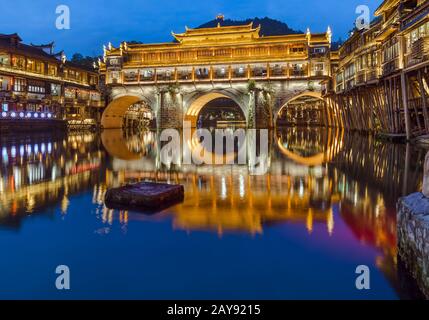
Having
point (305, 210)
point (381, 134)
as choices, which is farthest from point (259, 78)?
point (305, 210)

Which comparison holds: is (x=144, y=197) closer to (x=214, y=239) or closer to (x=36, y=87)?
(x=214, y=239)

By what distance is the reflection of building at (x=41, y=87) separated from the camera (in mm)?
52219

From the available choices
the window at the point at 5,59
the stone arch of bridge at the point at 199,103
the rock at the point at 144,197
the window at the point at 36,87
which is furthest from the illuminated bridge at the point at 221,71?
the rock at the point at 144,197

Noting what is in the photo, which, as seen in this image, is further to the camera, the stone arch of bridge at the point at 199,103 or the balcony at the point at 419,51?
the stone arch of bridge at the point at 199,103

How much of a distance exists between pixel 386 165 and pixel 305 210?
371 inches

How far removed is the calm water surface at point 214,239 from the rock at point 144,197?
1.59ft

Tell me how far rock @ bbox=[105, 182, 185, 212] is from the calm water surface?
486mm

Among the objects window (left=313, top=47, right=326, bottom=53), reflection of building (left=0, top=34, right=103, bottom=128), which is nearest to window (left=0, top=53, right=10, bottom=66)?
reflection of building (left=0, top=34, right=103, bottom=128)

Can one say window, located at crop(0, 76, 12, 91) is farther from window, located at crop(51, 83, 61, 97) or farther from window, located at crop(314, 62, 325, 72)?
window, located at crop(314, 62, 325, 72)

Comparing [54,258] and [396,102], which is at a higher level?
[396,102]

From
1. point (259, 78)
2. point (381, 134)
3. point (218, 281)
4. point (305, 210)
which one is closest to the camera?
point (218, 281)

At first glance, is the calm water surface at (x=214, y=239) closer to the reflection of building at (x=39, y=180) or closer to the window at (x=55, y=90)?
the reflection of building at (x=39, y=180)

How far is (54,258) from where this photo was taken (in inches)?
295

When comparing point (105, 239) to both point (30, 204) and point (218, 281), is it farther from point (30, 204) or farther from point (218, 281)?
point (30, 204)
